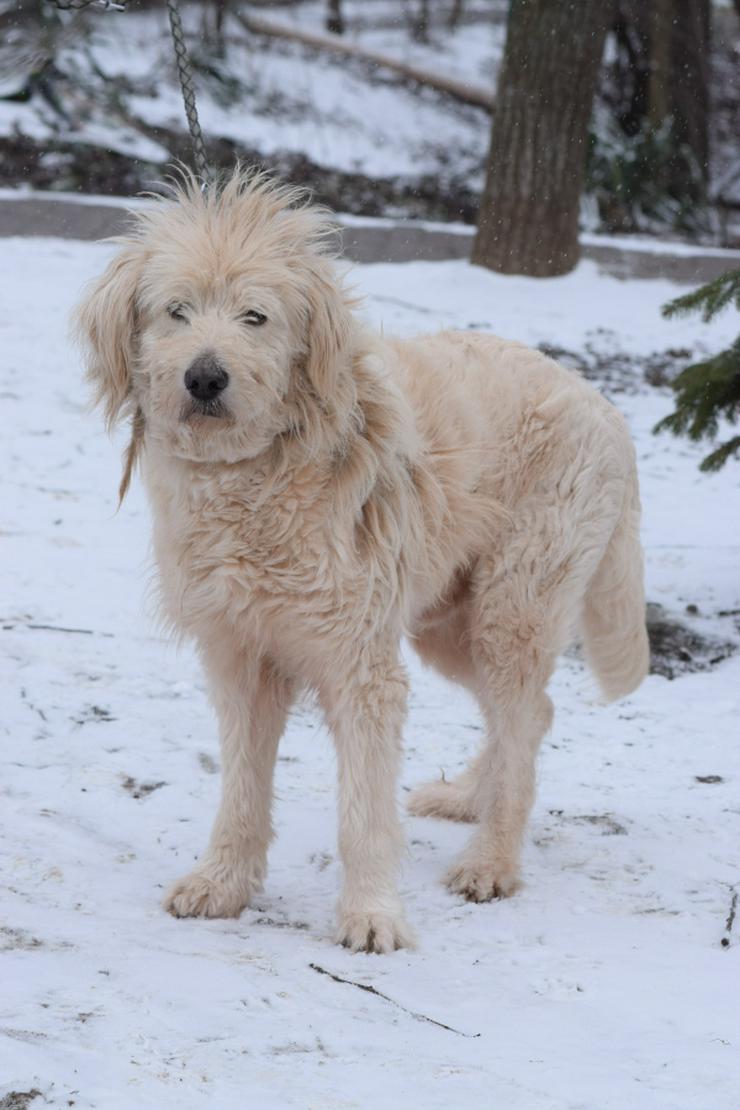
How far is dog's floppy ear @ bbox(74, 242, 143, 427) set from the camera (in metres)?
3.85

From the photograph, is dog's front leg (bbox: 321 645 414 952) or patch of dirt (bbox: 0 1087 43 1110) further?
dog's front leg (bbox: 321 645 414 952)

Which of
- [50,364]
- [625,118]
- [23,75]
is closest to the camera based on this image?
[50,364]

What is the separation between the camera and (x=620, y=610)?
15.9ft

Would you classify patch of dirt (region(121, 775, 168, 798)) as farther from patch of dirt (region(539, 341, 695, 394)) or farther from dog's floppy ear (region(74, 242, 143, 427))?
patch of dirt (region(539, 341, 695, 394))

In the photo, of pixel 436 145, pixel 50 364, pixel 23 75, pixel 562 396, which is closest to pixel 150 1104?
pixel 562 396

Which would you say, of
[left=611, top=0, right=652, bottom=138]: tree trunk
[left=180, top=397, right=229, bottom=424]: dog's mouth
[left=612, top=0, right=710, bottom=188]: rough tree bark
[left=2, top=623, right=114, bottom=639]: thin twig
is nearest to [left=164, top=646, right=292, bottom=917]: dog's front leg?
[left=180, top=397, right=229, bottom=424]: dog's mouth

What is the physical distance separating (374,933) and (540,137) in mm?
8436

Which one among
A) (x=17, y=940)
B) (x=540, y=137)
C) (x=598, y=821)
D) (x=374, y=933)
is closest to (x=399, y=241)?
(x=540, y=137)

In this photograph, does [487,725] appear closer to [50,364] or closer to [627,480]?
[627,480]

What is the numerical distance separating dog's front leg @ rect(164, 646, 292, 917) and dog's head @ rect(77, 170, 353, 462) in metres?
0.71

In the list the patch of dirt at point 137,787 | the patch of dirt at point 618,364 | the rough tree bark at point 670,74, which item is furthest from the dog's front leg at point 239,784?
the rough tree bark at point 670,74

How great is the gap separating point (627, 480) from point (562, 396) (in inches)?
16.3

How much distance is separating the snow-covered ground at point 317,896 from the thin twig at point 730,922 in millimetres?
25

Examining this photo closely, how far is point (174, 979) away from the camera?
3.46 m
